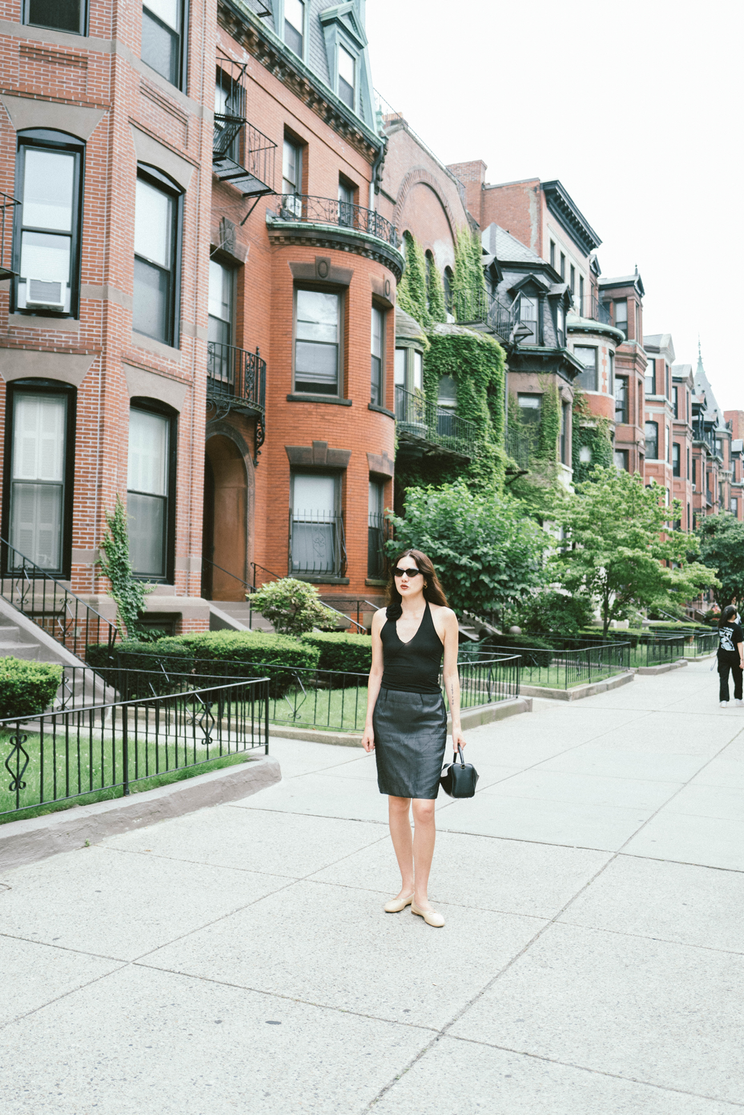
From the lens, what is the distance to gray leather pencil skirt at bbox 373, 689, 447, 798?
506 centimetres

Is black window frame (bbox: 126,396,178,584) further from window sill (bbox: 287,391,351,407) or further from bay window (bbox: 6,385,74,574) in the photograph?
window sill (bbox: 287,391,351,407)

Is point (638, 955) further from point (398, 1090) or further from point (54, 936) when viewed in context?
point (54, 936)

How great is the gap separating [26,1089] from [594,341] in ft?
137

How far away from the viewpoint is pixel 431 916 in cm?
498

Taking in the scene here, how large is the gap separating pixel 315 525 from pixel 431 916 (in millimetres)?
16440

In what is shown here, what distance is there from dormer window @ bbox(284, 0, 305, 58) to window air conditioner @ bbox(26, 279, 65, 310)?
1121 centimetres

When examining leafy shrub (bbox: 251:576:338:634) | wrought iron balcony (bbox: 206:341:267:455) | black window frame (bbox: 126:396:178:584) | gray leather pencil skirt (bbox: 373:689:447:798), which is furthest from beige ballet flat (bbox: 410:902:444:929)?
wrought iron balcony (bbox: 206:341:267:455)

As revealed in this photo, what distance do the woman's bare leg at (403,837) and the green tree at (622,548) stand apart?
19.0 metres

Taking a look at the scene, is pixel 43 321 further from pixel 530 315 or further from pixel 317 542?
pixel 530 315

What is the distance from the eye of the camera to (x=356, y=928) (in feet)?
16.1

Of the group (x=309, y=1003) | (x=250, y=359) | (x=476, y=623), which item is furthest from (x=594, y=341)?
(x=309, y=1003)

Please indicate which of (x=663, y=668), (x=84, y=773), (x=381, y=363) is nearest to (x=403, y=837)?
(x=84, y=773)

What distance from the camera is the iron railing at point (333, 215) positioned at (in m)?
21.3

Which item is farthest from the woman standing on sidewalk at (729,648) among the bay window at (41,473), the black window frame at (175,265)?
the bay window at (41,473)
